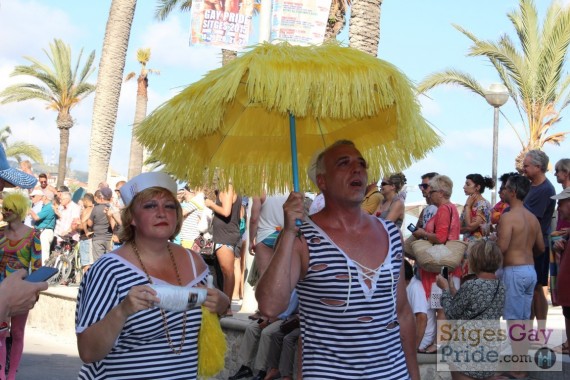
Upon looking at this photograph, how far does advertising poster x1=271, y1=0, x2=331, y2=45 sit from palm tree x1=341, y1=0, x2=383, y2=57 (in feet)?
1.72

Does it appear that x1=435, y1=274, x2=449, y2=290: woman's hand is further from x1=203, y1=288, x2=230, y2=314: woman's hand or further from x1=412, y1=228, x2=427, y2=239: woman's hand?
x1=203, y1=288, x2=230, y2=314: woman's hand

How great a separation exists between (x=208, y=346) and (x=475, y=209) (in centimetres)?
755

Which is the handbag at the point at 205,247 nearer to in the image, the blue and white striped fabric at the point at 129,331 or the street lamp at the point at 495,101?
the street lamp at the point at 495,101

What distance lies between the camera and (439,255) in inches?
366

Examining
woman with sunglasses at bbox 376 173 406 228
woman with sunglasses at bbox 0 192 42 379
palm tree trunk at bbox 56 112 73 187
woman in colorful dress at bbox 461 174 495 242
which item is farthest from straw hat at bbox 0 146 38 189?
palm tree trunk at bbox 56 112 73 187

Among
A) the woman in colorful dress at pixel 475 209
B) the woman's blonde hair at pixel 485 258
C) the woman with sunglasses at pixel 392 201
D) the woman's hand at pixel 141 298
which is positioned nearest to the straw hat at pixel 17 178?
the woman's hand at pixel 141 298

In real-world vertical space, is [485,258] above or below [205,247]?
above

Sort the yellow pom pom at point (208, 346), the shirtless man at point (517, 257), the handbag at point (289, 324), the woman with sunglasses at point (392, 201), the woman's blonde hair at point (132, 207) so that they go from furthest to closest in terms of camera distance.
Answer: the woman with sunglasses at point (392, 201) → the handbag at point (289, 324) → the shirtless man at point (517, 257) → the woman's blonde hair at point (132, 207) → the yellow pom pom at point (208, 346)

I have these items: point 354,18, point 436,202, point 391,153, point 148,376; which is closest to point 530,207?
point 436,202

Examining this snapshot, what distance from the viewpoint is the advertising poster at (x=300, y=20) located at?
12.7 metres

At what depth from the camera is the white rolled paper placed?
3.90 metres

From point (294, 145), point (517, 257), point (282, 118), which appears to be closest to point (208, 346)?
point (294, 145)

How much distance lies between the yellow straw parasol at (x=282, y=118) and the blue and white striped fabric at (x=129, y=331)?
0.80 m

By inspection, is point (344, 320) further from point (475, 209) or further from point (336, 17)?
point (336, 17)
